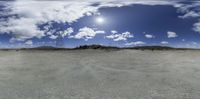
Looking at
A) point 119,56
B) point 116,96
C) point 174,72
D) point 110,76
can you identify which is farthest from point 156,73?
point 119,56

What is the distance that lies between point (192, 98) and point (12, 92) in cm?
171

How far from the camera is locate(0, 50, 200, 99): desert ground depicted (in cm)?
285

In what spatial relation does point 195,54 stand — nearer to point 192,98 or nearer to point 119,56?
point 119,56

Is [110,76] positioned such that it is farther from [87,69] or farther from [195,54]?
[195,54]

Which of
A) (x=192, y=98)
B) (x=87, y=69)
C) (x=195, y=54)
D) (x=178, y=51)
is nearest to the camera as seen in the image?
(x=192, y=98)

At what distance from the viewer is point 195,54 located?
17.7 ft

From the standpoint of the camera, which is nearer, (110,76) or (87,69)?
(110,76)

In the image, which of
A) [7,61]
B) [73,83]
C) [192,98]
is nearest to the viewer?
[192,98]

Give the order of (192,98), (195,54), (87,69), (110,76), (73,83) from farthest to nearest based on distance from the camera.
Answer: (195,54) < (87,69) < (110,76) < (73,83) < (192,98)

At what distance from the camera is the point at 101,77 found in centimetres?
357

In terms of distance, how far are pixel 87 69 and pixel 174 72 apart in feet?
3.81

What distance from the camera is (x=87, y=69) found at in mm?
4023

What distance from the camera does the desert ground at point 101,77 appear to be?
9.34 feet

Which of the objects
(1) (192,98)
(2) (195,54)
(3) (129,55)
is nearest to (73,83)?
(1) (192,98)
